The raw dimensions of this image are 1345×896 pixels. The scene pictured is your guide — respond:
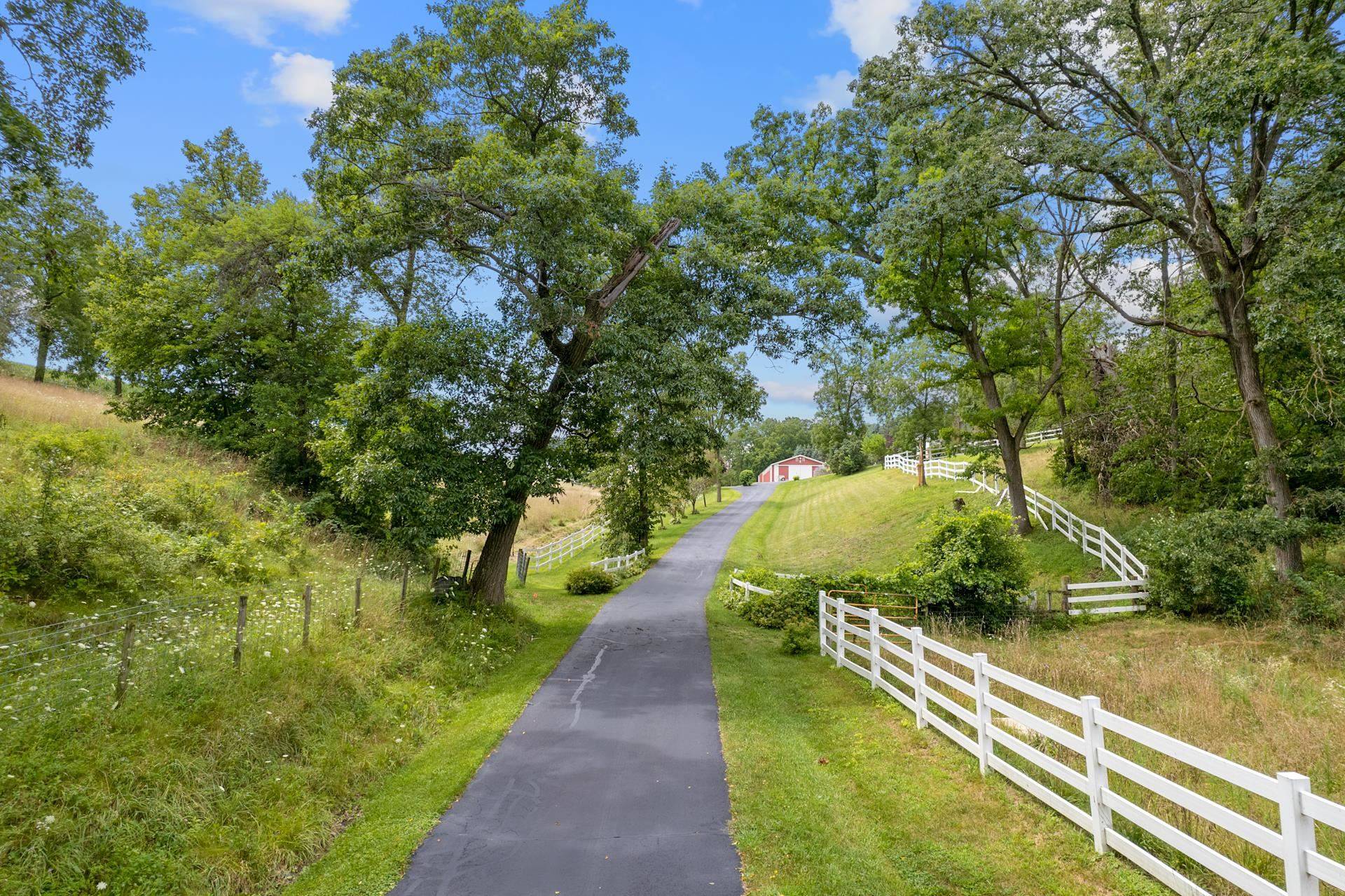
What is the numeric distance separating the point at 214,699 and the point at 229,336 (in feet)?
61.6

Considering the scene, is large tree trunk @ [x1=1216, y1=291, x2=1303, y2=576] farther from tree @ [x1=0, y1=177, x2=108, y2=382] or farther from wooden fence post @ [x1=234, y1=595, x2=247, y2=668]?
tree @ [x1=0, y1=177, x2=108, y2=382]

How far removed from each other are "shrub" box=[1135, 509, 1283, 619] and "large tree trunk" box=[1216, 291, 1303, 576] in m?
0.50

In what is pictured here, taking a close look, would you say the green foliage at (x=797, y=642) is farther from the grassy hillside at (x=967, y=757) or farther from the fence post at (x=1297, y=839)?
A: the fence post at (x=1297, y=839)

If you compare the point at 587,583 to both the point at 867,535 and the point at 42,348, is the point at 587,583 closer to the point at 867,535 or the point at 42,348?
the point at 867,535

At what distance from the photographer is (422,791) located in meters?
6.86

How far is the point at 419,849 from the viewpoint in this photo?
5.69 meters

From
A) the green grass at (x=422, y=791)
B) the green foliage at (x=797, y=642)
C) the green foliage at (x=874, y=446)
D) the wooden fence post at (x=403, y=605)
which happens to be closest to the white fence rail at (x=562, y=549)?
the wooden fence post at (x=403, y=605)

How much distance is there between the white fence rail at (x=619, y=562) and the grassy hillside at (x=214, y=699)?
10026 millimetres

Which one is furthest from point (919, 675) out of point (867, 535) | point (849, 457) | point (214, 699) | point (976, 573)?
point (849, 457)

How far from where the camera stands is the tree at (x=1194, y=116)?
42.4ft

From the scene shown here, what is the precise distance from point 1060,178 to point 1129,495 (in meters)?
12.3

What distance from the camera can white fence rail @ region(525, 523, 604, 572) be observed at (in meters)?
27.5

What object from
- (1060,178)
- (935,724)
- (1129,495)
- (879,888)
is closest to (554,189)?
(935,724)

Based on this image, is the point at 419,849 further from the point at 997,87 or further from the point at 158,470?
the point at 997,87
